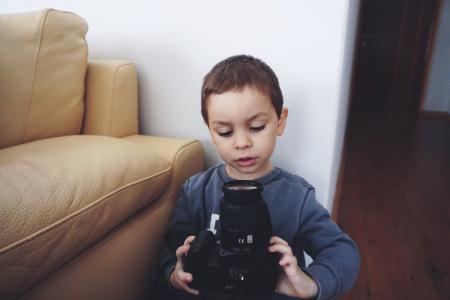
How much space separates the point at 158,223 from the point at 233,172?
22 centimetres

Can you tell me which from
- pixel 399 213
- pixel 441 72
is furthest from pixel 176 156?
pixel 441 72

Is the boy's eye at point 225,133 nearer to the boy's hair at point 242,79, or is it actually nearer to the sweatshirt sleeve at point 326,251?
the boy's hair at point 242,79

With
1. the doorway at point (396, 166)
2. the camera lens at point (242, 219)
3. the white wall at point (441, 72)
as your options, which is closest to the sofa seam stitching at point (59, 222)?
the camera lens at point (242, 219)

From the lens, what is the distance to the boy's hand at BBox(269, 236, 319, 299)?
0.53 meters

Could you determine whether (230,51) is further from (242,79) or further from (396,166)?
(396,166)

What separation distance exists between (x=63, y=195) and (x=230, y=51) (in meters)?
0.55

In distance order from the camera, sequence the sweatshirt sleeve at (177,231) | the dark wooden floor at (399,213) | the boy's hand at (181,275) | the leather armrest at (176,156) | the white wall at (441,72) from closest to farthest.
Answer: the boy's hand at (181,275), the sweatshirt sleeve at (177,231), the leather armrest at (176,156), the dark wooden floor at (399,213), the white wall at (441,72)

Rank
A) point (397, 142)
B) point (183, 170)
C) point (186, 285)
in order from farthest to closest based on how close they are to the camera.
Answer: point (397, 142) → point (183, 170) → point (186, 285)

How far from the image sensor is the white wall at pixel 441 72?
12.9ft

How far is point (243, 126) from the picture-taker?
60 cm

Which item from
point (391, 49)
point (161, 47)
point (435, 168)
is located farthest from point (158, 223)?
point (391, 49)

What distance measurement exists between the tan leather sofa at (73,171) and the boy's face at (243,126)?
0.18 m

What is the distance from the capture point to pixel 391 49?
4266 mm

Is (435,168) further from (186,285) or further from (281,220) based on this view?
(186,285)
